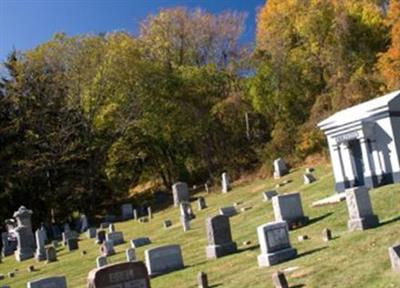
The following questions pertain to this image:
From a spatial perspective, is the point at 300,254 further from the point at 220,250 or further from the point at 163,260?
the point at 163,260

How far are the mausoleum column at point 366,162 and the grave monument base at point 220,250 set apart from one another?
7.95m

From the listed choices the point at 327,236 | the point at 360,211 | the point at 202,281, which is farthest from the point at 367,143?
the point at 202,281

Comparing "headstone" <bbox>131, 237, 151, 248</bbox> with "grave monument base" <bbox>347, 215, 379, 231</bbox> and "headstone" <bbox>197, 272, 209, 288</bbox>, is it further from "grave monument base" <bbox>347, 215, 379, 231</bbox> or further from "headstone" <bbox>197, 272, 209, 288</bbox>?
"headstone" <bbox>197, 272, 209, 288</bbox>

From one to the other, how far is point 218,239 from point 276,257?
3.46 m

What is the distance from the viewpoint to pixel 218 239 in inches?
667

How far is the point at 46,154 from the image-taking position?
45.5 meters

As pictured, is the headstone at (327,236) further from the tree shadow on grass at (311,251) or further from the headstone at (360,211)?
the tree shadow on grass at (311,251)

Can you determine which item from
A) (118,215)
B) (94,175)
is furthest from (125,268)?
(94,175)

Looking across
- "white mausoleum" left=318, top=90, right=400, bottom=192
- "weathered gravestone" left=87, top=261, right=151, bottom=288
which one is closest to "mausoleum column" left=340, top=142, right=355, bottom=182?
"white mausoleum" left=318, top=90, right=400, bottom=192

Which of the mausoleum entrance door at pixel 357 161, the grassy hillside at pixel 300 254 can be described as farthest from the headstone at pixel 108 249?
the mausoleum entrance door at pixel 357 161

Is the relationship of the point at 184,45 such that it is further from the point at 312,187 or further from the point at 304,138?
the point at 312,187

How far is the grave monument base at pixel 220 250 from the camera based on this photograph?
16766mm

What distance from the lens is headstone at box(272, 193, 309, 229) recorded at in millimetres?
18359

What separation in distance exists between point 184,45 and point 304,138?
727 inches
